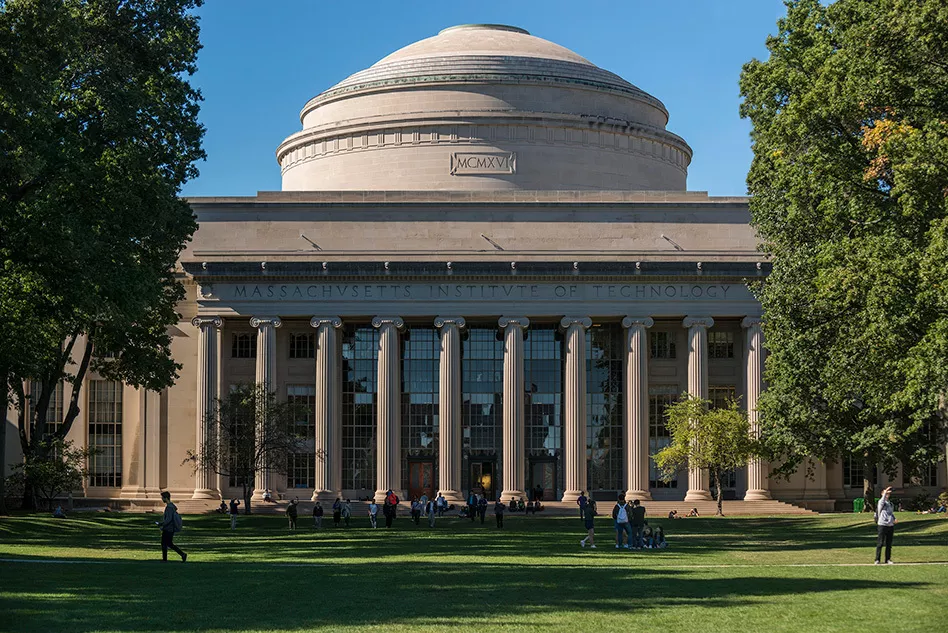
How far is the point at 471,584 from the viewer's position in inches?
1130

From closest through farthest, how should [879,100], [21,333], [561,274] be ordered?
[879,100] → [21,333] → [561,274]

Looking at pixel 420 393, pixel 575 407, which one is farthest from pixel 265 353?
pixel 575 407

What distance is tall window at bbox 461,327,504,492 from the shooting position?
77625 millimetres

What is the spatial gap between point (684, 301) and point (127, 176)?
39610 millimetres

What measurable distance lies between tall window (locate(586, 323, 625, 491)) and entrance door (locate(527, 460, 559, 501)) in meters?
2.01

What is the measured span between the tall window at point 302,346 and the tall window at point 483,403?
8.56m

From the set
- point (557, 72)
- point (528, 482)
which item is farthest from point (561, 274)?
point (557, 72)

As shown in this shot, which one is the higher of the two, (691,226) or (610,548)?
(691,226)

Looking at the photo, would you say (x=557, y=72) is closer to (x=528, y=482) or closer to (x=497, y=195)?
(x=497, y=195)

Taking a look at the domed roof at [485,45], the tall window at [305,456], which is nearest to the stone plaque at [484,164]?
the domed roof at [485,45]

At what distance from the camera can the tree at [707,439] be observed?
6919cm

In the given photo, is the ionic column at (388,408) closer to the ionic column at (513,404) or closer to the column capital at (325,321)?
the column capital at (325,321)

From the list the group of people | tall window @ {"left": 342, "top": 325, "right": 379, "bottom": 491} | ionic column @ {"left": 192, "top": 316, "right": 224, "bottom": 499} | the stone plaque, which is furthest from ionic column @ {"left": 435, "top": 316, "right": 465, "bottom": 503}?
the group of people

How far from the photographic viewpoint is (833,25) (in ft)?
137
